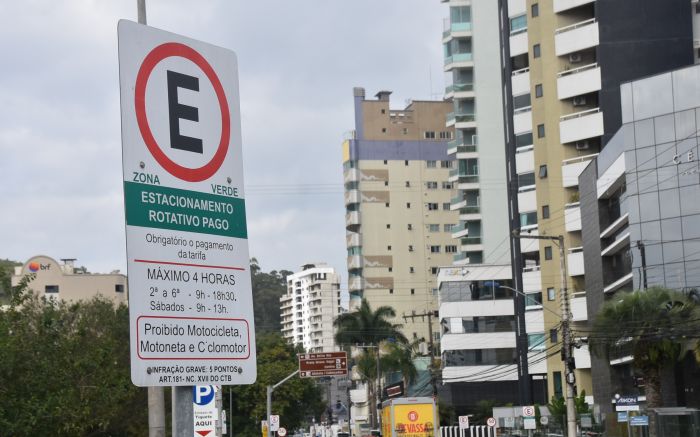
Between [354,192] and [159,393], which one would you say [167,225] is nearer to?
[159,393]

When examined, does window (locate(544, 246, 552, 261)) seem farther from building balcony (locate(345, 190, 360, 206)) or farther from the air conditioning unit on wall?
building balcony (locate(345, 190, 360, 206))

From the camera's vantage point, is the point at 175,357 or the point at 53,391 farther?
the point at 53,391

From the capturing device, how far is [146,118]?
597cm

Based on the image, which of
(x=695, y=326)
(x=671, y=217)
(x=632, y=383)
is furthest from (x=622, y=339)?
(x=632, y=383)

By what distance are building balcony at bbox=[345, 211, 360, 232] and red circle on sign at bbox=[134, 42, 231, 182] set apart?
130597 millimetres

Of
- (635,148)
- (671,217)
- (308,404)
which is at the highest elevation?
(635,148)

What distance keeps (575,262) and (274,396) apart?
22871 millimetres

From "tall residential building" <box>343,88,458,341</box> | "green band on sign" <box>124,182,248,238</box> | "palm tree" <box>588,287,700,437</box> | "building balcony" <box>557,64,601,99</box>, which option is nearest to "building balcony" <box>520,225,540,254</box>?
"building balcony" <box>557,64,601,99</box>

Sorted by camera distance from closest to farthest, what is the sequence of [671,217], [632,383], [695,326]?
[695,326], [671,217], [632,383]

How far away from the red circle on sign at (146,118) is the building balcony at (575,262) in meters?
77.5

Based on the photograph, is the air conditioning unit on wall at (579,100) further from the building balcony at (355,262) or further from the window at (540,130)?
the building balcony at (355,262)

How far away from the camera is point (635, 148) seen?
64.4 meters

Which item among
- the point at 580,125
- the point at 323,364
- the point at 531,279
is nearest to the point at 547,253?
the point at 531,279

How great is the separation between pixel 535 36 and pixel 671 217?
85.0 ft
